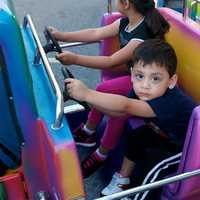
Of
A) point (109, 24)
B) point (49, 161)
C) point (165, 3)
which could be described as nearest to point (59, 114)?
point (49, 161)

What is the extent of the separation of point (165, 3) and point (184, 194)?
2120 mm

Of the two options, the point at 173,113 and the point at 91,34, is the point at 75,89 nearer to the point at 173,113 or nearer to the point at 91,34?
the point at 173,113

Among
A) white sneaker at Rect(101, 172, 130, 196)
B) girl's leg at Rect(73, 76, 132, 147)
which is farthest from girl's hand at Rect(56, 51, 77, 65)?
white sneaker at Rect(101, 172, 130, 196)

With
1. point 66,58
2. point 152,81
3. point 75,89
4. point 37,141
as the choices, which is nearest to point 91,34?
point 66,58

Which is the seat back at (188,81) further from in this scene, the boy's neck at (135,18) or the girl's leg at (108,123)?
the girl's leg at (108,123)

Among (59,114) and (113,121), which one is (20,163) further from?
(113,121)

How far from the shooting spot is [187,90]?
1484 mm

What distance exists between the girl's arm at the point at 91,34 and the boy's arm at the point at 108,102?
1.95ft

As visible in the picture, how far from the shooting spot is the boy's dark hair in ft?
4.17

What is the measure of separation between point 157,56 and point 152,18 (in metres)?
0.35

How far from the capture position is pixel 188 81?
57.6 inches

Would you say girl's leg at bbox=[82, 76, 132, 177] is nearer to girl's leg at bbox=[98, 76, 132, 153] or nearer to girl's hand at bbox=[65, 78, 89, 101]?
girl's leg at bbox=[98, 76, 132, 153]

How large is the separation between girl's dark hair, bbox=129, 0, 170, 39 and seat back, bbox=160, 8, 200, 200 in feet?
0.12

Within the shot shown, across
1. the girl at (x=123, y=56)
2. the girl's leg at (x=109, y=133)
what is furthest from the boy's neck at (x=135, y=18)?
the girl's leg at (x=109, y=133)
